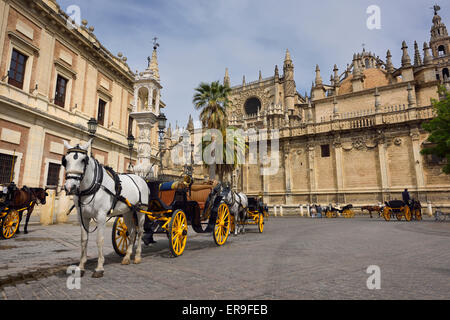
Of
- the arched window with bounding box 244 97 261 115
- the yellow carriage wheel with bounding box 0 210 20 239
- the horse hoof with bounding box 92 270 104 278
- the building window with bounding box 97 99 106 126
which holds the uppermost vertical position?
the arched window with bounding box 244 97 261 115

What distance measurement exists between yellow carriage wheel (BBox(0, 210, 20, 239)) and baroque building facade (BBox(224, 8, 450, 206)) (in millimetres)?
25816

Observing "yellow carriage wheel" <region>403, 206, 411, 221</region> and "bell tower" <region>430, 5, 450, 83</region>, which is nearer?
"yellow carriage wheel" <region>403, 206, 411, 221</region>

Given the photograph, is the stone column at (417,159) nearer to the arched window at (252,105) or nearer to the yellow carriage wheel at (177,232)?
the yellow carriage wheel at (177,232)

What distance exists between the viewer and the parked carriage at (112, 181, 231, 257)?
218 inches

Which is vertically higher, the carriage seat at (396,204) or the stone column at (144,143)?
the stone column at (144,143)

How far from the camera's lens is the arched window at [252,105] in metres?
61.0

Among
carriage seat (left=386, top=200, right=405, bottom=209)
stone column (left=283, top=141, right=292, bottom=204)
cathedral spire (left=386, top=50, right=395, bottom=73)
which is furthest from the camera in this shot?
cathedral spire (left=386, top=50, right=395, bottom=73)

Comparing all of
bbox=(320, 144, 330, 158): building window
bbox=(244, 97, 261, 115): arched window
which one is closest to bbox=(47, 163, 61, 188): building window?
bbox=(320, 144, 330, 158): building window

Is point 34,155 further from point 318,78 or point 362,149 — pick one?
point 318,78

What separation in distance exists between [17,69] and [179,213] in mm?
17227

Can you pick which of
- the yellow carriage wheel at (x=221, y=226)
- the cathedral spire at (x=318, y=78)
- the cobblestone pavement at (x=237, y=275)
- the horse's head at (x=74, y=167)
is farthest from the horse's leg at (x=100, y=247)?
the cathedral spire at (x=318, y=78)

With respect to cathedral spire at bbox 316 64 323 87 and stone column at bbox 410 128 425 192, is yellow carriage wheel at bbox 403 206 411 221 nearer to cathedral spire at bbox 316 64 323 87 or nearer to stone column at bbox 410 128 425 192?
stone column at bbox 410 128 425 192

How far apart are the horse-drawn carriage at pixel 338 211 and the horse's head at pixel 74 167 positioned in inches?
956

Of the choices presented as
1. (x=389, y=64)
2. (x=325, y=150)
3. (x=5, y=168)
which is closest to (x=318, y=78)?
(x=389, y=64)
